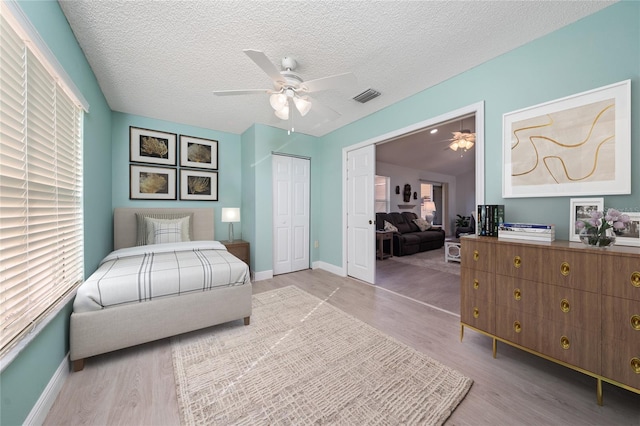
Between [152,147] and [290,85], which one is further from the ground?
[290,85]

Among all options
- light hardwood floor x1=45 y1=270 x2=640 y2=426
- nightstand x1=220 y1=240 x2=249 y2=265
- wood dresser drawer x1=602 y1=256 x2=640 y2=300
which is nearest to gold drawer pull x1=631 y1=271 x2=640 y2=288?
wood dresser drawer x1=602 y1=256 x2=640 y2=300

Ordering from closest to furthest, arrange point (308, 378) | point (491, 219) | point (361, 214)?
point (308, 378), point (491, 219), point (361, 214)

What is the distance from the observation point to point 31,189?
1.29 m

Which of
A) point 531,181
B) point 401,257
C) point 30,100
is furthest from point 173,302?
point 401,257

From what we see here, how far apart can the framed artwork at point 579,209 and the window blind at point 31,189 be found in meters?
3.38

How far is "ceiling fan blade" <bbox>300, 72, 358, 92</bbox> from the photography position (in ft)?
5.85

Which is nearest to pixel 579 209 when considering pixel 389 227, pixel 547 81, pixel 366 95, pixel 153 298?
pixel 547 81

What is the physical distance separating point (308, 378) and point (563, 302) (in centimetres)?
177

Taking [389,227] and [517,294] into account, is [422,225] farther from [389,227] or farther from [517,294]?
[517,294]

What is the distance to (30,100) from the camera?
1280 millimetres

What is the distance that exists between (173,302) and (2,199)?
1.27 m

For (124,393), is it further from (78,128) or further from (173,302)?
(78,128)

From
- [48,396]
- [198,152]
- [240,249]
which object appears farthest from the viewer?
[198,152]

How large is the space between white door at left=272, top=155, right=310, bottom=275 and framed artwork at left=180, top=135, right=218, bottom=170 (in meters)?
1.11
